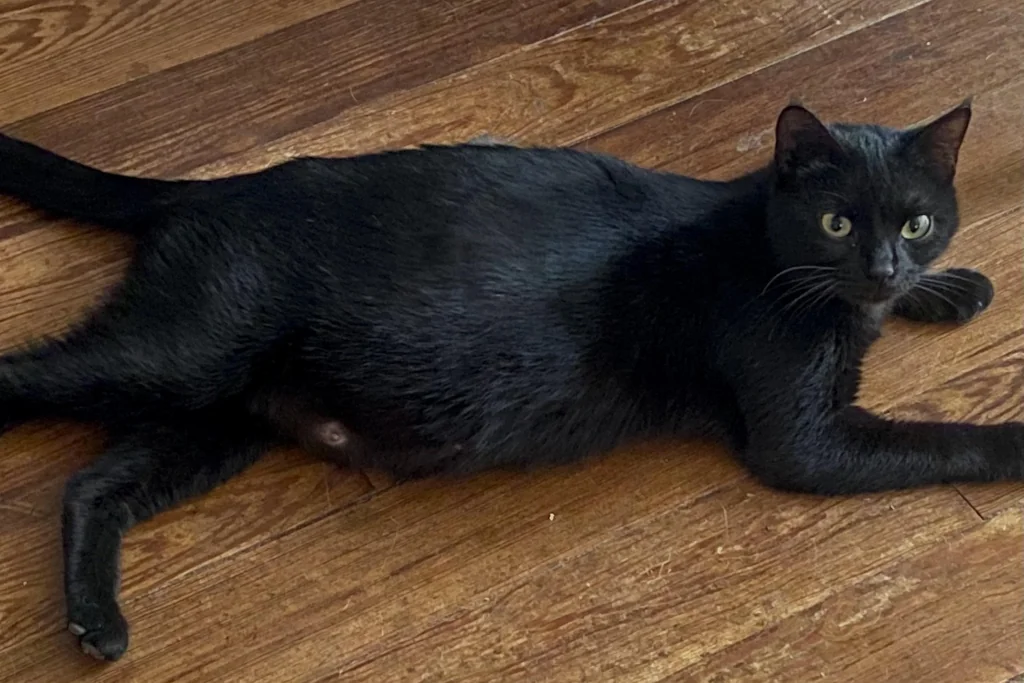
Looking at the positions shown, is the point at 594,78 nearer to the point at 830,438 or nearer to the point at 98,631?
the point at 830,438

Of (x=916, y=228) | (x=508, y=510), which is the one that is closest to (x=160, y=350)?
(x=508, y=510)

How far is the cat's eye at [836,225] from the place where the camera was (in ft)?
4.16

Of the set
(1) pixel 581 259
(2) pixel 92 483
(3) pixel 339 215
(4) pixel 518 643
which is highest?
(3) pixel 339 215

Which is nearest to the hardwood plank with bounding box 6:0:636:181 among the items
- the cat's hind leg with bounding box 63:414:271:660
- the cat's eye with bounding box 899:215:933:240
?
the cat's hind leg with bounding box 63:414:271:660

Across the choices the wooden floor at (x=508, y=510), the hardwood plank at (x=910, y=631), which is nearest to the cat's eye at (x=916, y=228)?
the wooden floor at (x=508, y=510)

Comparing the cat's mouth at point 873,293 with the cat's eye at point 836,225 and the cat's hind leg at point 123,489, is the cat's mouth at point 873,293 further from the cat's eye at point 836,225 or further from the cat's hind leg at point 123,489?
the cat's hind leg at point 123,489

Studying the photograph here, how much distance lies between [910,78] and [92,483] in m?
1.24

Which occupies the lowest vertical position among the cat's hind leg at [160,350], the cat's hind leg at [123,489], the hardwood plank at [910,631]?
the hardwood plank at [910,631]

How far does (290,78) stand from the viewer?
1.66 meters

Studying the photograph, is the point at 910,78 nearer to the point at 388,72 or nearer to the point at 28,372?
the point at 388,72

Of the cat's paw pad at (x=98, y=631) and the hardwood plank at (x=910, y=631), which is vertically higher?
the cat's paw pad at (x=98, y=631)

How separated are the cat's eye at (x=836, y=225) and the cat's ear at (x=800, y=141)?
0.06 meters

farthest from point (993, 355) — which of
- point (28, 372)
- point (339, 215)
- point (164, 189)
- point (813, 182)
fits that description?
point (28, 372)

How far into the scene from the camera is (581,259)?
1.30 metres
